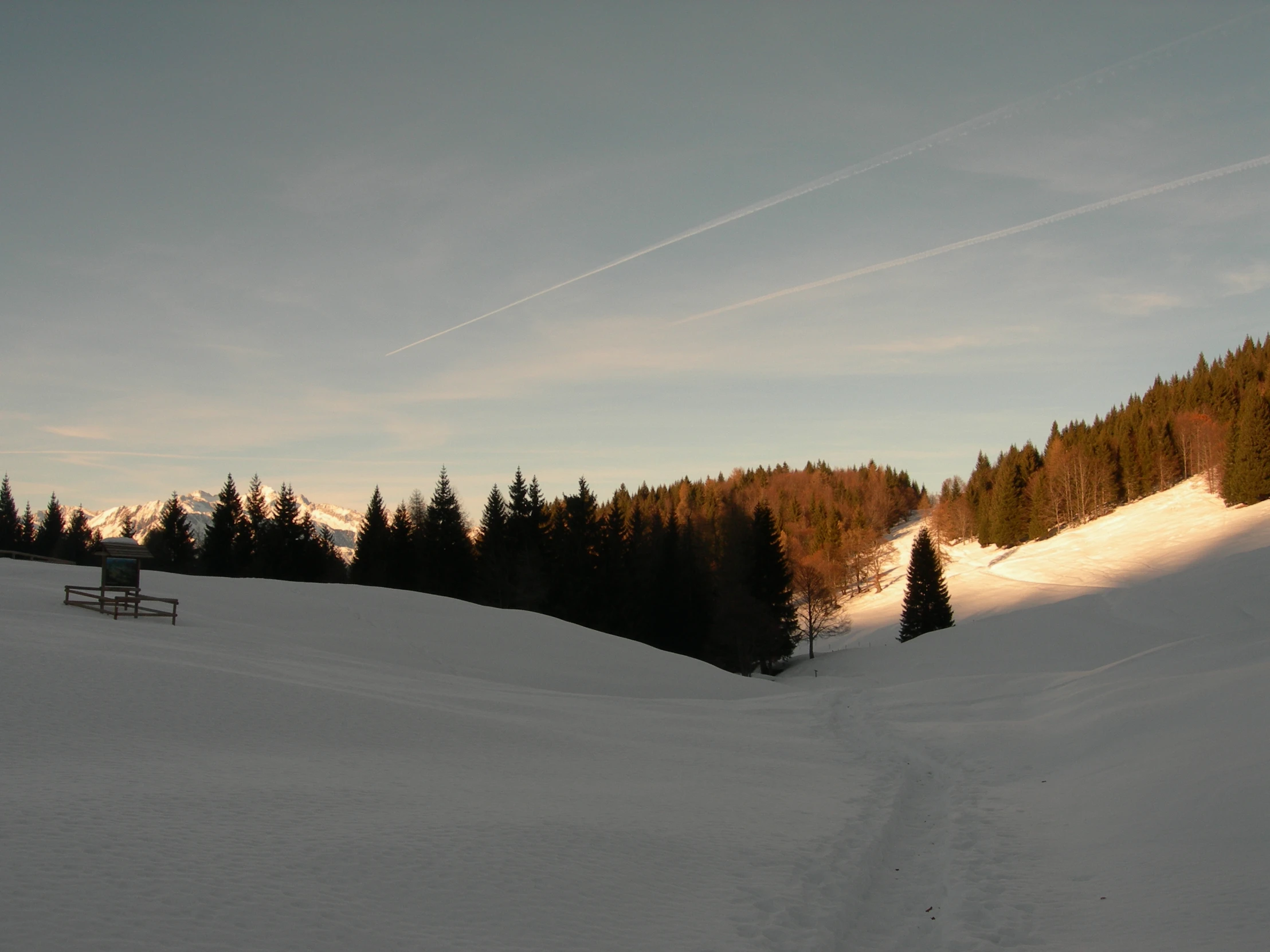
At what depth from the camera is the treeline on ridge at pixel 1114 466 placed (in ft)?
315

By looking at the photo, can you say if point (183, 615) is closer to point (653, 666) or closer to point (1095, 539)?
point (653, 666)

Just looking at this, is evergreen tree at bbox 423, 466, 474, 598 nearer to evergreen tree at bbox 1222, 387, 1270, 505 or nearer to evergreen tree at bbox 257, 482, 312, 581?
evergreen tree at bbox 257, 482, 312, 581

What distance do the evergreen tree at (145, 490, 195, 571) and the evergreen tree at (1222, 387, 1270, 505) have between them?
9427 cm

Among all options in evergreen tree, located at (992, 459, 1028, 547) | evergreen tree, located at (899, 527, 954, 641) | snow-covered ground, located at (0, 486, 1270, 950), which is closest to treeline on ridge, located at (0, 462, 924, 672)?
evergreen tree, located at (899, 527, 954, 641)

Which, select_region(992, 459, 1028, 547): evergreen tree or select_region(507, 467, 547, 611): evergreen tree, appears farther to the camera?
select_region(992, 459, 1028, 547): evergreen tree

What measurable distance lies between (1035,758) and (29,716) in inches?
741

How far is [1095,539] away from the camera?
83.4 metres

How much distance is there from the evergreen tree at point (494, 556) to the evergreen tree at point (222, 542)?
63.1 ft

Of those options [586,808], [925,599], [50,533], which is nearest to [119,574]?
[586,808]

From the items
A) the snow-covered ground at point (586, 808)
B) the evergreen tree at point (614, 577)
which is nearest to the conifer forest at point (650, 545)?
the evergreen tree at point (614, 577)

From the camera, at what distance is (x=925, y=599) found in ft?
194

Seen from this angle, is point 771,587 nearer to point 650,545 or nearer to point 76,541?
point 650,545

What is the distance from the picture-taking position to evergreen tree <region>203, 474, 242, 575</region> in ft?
203

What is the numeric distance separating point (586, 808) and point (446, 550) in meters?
51.9
